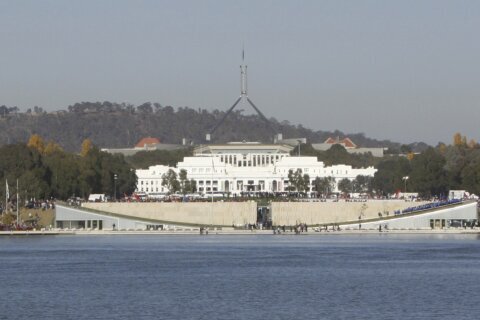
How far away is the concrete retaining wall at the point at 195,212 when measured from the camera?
118 metres

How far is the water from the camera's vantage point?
52344mm

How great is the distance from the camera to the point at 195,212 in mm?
118312

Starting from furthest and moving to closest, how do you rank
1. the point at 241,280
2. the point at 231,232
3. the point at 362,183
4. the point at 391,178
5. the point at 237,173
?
the point at 237,173 → the point at 362,183 → the point at 391,178 → the point at 231,232 → the point at 241,280

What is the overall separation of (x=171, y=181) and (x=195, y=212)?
4537cm

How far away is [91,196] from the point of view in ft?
418

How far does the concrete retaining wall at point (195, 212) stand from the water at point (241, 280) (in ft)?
73.5

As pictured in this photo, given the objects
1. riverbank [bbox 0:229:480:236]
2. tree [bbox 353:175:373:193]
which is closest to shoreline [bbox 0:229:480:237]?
riverbank [bbox 0:229:480:236]

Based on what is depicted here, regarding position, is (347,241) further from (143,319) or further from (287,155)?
(287,155)

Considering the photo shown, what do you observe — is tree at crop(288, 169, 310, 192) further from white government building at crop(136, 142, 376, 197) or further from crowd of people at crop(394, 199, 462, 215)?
crowd of people at crop(394, 199, 462, 215)

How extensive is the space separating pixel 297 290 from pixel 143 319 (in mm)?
10329

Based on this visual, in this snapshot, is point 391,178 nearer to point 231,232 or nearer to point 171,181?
point 171,181

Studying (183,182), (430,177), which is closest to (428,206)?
(430,177)

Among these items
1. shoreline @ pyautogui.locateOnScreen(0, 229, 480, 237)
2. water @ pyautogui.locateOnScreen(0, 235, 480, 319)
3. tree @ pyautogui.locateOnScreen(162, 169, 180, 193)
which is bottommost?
water @ pyautogui.locateOnScreen(0, 235, 480, 319)

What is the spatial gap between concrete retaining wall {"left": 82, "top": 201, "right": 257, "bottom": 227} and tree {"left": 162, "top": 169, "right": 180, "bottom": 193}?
141 feet
